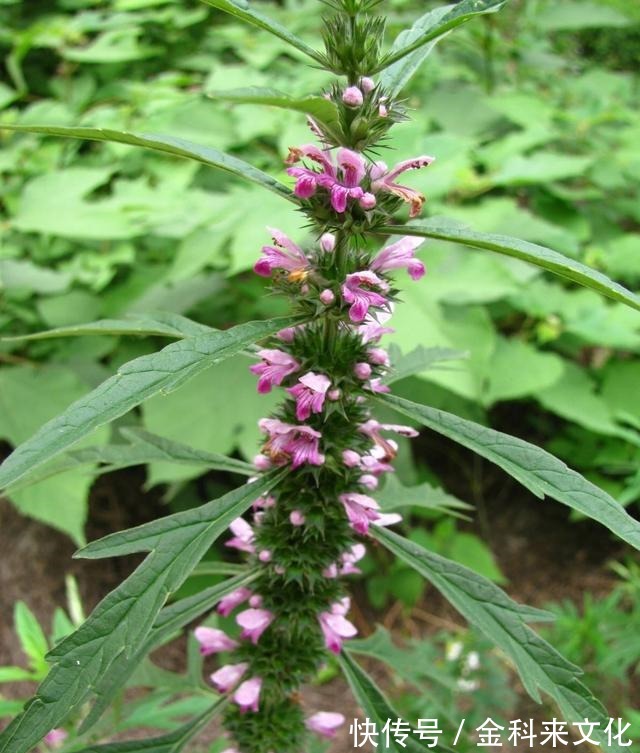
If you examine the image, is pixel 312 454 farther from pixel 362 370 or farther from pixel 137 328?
pixel 137 328

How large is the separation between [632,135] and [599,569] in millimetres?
1906

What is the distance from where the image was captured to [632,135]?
3.30 metres

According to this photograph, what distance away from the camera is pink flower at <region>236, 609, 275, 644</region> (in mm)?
1035

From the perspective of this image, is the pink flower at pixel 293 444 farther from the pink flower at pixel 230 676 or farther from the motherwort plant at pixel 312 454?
the pink flower at pixel 230 676

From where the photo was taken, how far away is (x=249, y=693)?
108 cm

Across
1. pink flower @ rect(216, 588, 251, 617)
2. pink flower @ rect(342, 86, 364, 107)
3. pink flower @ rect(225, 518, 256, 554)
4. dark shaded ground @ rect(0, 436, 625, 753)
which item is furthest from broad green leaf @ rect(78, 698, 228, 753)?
dark shaded ground @ rect(0, 436, 625, 753)

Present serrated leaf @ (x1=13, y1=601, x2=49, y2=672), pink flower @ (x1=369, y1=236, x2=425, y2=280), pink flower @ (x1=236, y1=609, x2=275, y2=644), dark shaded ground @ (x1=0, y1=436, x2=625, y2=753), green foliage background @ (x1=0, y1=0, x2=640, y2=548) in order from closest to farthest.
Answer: pink flower @ (x1=369, y1=236, x2=425, y2=280), pink flower @ (x1=236, y1=609, x2=275, y2=644), serrated leaf @ (x1=13, y1=601, x2=49, y2=672), green foliage background @ (x1=0, y1=0, x2=640, y2=548), dark shaded ground @ (x1=0, y1=436, x2=625, y2=753)

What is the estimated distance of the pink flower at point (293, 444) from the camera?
91cm

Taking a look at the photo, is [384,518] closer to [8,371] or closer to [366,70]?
[366,70]

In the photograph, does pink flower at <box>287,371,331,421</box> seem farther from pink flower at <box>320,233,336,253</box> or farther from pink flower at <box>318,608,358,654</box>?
pink flower at <box>318,608,358,654</box>

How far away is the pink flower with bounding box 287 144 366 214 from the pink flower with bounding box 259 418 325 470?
280 millimetres

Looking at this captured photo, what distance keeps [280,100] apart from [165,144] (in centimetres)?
15

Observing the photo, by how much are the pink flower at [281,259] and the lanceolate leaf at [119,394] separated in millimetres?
178

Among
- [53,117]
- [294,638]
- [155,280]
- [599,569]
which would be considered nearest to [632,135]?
[599,569]
